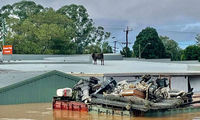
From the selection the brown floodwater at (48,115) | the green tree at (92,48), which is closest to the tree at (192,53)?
the green tree at (92,48)

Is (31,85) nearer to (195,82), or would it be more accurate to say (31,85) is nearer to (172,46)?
(195,82)

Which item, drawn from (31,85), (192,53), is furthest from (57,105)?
(192,53)

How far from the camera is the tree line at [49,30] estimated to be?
5994 cm

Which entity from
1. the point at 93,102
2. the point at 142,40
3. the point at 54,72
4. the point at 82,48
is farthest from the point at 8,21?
the point at 93,102

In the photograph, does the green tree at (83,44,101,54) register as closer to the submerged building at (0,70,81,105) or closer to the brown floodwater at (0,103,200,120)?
the submerged building at (0,70,81,105)

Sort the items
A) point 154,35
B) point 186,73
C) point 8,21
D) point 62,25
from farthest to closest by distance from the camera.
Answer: point 154,35, point 62,25, point 8,21, point 186,73

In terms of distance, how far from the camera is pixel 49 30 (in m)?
61.6

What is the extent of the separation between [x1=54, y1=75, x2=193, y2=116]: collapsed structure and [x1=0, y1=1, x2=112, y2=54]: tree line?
3440 centimetres

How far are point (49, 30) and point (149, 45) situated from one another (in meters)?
24.8

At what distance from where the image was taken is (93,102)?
23.7m

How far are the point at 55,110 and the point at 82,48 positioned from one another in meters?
56.1

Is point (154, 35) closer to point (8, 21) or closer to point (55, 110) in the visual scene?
point (8, 21)

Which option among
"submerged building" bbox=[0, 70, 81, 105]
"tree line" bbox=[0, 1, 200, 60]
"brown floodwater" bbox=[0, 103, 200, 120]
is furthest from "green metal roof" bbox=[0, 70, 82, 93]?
"tree line" bbox=[0, 1, 200, 60]

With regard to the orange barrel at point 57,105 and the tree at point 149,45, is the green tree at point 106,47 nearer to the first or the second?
the tree at point 149,45
